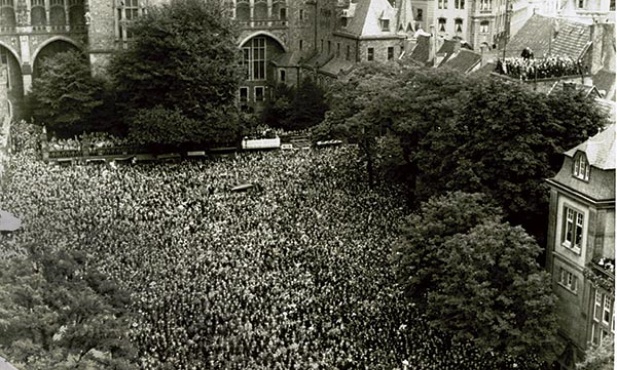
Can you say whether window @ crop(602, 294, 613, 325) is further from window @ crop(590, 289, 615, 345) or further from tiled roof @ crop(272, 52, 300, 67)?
tiled roof @ crop(272, 52, 300, 67)

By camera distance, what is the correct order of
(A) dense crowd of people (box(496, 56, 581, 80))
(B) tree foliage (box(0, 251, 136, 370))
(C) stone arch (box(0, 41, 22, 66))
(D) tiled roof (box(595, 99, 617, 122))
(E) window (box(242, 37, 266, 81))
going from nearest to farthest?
(B) tree foliage (box(0, 251, 136, 370))
(D) tiled roof (box(595, 99, 617, 122))
(A) dense crowd of people (box(496, 56, 581, 80))
(C) stone arch (box(0, 41, 22, 66))
(E) window (box(242, 37, 266, 81))

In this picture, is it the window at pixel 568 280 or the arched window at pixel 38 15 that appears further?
the arched window at pixel 38 15

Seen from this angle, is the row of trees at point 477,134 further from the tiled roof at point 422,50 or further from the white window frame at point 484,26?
the white window frame at point 484,26

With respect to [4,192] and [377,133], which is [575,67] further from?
[4,192]

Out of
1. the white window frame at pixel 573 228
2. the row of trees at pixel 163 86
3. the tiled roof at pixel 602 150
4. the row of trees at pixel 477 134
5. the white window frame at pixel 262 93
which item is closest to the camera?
the tiled roof at pixel 602 150

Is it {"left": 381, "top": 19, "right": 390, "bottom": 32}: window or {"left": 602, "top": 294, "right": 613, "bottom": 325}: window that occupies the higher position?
{"left": 381, "top": 19, "right": 390, "bottom": 32}: window

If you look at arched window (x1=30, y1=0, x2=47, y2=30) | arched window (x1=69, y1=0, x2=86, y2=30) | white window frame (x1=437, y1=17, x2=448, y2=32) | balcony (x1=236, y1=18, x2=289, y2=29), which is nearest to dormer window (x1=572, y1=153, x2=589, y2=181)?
balcony (x1=236, y1=18, x2=289, y2=29)

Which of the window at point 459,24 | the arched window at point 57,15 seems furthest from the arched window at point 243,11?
the window at point 459,24
